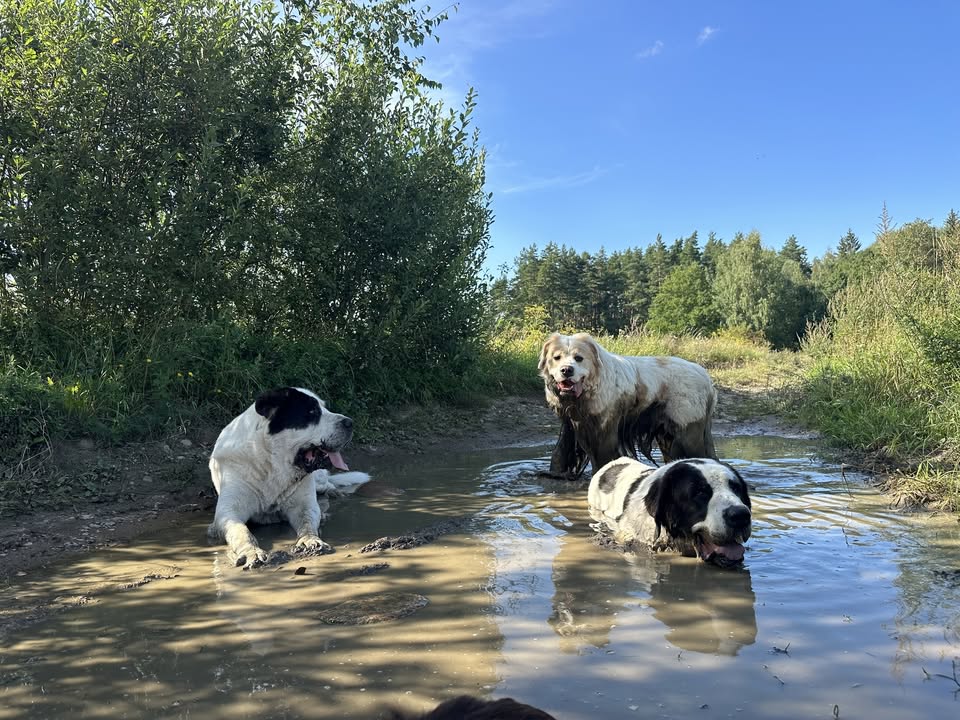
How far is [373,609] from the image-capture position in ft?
11.2

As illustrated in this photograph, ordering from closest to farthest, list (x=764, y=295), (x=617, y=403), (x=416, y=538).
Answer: (x=416, y=538) → (x=617, y=403) → (x=764, y=295)

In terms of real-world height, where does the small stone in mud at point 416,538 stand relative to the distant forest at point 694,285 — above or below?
below

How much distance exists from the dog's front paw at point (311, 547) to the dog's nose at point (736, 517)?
2.58 metres

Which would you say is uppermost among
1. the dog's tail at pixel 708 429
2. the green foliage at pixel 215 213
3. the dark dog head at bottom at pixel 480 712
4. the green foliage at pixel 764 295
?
the green foliage at pixel 764 295

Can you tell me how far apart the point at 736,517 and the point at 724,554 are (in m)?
0.24

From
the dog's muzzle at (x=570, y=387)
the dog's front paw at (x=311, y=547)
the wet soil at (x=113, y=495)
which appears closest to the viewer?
the dog's front paw at (x=311, y=547)

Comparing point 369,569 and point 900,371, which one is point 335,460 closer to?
point 369,569

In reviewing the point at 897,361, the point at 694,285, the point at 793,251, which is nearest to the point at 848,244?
the point at 793,251

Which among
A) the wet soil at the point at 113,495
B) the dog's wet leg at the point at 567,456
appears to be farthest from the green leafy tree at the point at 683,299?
the wet soil at the point at 113,495

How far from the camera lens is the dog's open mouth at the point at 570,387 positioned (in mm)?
6520

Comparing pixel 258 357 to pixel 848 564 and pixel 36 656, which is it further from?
pixel 848 564

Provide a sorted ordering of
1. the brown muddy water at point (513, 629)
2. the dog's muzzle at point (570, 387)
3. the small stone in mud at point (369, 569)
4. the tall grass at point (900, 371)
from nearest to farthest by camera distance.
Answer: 1. the brown muddy water at point (513, 629)
2. the small stone in mud at point (369, 569)
3. the dog's muzzle at point (570, 387)
4. the tall grass at point (900, 371)

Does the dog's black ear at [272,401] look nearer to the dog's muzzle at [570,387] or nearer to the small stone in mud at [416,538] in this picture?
the small stone in mud at [416,538]

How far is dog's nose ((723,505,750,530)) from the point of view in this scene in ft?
13.3
